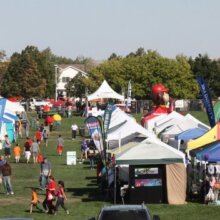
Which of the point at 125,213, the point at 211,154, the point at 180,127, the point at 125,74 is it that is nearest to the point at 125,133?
the point at 180,127

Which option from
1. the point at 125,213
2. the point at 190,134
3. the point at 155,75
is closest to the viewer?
the point at 125,213

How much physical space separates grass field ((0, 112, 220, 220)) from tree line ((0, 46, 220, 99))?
6069 centimetres

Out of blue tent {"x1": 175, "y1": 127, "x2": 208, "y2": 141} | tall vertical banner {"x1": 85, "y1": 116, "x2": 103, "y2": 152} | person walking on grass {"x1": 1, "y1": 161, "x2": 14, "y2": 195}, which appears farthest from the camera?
blue tent {"x1": 175, "y1": 127, "x2": 208, "y2": 141}

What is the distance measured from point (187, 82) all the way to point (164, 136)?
201 ft

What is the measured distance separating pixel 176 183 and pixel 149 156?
1.32 metres

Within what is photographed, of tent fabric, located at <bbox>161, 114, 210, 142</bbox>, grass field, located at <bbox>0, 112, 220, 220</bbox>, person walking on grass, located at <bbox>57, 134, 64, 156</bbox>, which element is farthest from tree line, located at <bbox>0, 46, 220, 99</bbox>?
grass field, located at <bbox>0, 112, 220, 220</bbox>

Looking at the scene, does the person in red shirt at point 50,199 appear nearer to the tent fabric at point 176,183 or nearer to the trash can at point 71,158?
the tent fabric at point 176,183

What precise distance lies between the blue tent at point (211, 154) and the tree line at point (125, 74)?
239 ft

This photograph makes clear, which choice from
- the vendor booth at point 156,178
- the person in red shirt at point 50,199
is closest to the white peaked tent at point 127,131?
the vendor booth at point 156,178

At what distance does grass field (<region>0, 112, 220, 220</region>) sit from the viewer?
940 inches

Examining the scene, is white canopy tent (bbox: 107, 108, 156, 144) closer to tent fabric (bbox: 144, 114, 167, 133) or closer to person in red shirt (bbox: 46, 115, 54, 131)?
tent fabric (bbox: 144, 114, 167, 133)

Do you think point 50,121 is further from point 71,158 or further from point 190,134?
point 190,134

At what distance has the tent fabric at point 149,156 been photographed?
995 inches

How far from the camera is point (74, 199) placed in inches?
1073
